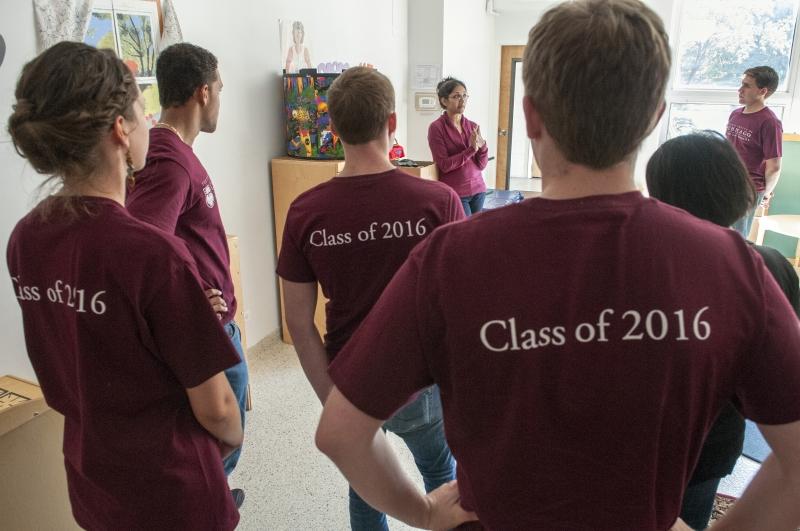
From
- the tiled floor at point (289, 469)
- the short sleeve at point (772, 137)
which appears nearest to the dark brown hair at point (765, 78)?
the short sleeve at point (772, 137)

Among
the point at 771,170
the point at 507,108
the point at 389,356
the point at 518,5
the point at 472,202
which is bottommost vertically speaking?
the point at 472,202

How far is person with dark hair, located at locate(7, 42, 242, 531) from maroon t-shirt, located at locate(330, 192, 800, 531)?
1.35 feet

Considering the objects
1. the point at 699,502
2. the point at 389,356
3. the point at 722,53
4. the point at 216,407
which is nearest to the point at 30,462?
the point at 216,407

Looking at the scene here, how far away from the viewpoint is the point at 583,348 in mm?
628

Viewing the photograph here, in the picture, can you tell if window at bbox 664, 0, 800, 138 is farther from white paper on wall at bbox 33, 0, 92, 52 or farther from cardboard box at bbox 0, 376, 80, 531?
cardboard box at bbox 0, 376, 80, 531

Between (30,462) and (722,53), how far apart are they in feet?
21.2

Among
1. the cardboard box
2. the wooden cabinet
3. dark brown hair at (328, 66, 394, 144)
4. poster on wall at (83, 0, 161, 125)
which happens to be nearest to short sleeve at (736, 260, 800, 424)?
dark brown hair at (328, 66, 394, 144)

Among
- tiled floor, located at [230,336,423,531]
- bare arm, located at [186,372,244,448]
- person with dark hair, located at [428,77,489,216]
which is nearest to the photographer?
bare arm, located at [186,372,244,448]

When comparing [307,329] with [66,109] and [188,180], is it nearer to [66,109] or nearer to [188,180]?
[188,180]

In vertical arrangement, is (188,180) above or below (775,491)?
above

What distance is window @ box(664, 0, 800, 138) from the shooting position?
532 cm

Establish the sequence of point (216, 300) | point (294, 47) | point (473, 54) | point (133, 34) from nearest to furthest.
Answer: point (216, 300) → point (133, 34) → point (294, 47) → point (473, 54)

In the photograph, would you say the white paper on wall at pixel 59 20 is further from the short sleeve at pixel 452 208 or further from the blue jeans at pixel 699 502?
the blue jeans at pixel 699 502

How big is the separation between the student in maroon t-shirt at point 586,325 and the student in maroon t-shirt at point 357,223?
64 cm
